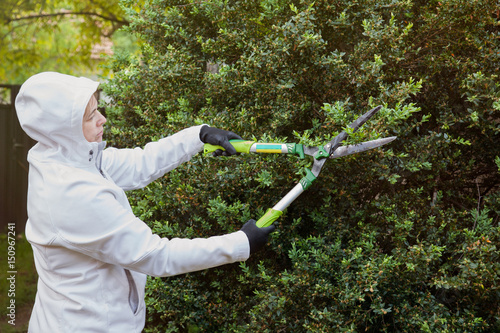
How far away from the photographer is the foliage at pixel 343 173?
9.62 ft

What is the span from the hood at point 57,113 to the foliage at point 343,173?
1.22m

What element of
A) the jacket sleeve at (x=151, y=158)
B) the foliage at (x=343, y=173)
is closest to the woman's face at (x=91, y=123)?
the jacket sleeve at (x=151, y=158)

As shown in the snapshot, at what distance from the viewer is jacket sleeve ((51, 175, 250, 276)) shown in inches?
78.3

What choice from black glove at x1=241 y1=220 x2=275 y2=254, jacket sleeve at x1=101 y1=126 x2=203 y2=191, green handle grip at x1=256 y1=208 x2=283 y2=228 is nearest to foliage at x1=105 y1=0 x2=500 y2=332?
jacket sleeve at x1=101 y1=126 x2=203 y2=191

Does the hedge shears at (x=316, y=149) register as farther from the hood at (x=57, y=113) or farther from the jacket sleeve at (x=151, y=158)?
the hood at (x=57, y=113)

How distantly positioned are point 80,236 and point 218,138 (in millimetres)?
979

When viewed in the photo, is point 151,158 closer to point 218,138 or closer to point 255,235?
point 218,138

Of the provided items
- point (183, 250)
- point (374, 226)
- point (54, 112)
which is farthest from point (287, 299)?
point (54, 112)

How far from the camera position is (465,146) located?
3430mm

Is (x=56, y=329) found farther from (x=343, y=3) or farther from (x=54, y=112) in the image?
(x=343, y=3)

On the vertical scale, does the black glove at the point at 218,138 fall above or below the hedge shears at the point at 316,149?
above

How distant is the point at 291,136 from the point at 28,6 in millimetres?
7307

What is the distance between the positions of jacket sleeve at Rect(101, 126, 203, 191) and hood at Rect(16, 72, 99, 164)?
21.5 inches

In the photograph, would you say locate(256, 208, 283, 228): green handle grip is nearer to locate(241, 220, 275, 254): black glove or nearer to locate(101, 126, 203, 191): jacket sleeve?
locate(241, 220, 275, 254): black glove
